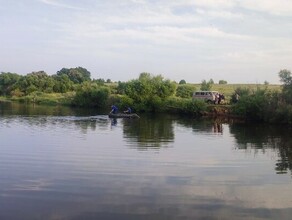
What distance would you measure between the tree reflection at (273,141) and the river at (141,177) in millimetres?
107

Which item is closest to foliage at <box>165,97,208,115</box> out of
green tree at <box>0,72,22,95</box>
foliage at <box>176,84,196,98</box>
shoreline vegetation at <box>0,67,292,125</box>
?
shoreline vegetation at <box>0,67,292,125</box>

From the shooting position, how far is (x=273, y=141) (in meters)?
40.1

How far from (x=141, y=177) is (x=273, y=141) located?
71.0ft

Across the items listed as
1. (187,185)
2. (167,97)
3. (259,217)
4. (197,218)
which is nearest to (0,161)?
(187,185)

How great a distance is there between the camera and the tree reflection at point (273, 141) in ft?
93.8

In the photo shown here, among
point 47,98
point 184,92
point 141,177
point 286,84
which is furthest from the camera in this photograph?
point 47,98

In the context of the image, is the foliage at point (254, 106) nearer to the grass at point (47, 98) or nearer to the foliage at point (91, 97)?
the foliage at point (91, 97)

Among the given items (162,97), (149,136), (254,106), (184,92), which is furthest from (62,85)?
(149,136)

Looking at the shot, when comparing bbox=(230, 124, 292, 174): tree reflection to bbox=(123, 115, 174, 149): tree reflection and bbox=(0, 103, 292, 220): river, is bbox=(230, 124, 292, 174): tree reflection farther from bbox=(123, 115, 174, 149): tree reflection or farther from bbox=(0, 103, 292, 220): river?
bbox=(123, 115, 174, 149): tree reflection

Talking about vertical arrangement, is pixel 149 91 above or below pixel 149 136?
above

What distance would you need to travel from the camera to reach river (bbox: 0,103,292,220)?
1639cm

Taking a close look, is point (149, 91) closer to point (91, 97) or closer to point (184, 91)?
point (184, 91)

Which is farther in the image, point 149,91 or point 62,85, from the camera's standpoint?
point 62,85

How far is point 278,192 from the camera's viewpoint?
1983 centimetres
